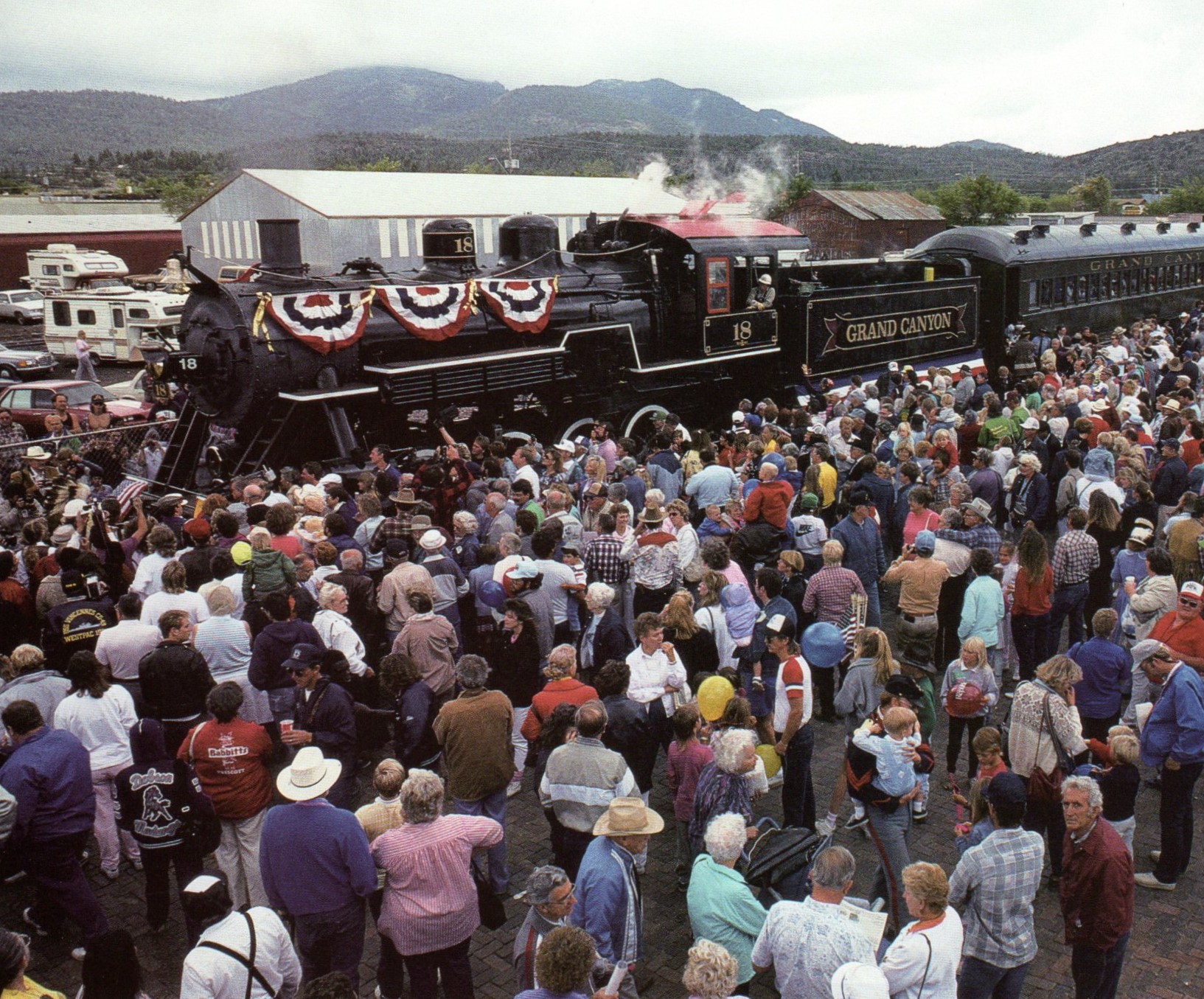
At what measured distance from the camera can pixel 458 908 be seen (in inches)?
175

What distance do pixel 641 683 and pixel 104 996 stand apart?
3.27 meters

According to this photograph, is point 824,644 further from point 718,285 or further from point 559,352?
point 718,285

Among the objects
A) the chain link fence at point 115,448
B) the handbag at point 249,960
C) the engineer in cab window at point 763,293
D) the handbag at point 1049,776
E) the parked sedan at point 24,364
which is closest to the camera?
the handbag at point 249,960

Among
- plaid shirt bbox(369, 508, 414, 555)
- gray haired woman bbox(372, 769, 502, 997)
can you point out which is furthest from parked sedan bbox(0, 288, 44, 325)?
gray haired woman bbox(372, 769, 502, 997)

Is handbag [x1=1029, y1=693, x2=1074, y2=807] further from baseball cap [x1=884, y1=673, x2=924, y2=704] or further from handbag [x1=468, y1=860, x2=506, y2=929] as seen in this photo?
handbag [x1=468, y1=860, x2=506, y2=929]

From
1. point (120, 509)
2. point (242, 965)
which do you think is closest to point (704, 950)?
point (242, 965)

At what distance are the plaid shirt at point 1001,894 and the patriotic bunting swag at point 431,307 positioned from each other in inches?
371

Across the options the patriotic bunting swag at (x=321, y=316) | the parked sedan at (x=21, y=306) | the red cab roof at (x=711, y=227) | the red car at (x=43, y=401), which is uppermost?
the red cab roof at (x=711, y=227)

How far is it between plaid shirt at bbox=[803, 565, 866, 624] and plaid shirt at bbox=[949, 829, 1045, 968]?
299cm

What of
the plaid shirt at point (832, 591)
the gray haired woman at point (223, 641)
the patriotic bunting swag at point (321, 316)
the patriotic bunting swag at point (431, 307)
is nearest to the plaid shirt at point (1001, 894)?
the plaid shirt at point (832, 591)

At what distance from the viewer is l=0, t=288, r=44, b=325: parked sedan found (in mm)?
37594

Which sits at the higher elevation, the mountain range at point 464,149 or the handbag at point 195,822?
the mountain range at point 464,149

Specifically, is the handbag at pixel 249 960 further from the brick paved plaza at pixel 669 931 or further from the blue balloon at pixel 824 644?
the blue balloon at pixel 824 644

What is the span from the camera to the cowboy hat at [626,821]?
167 inches
